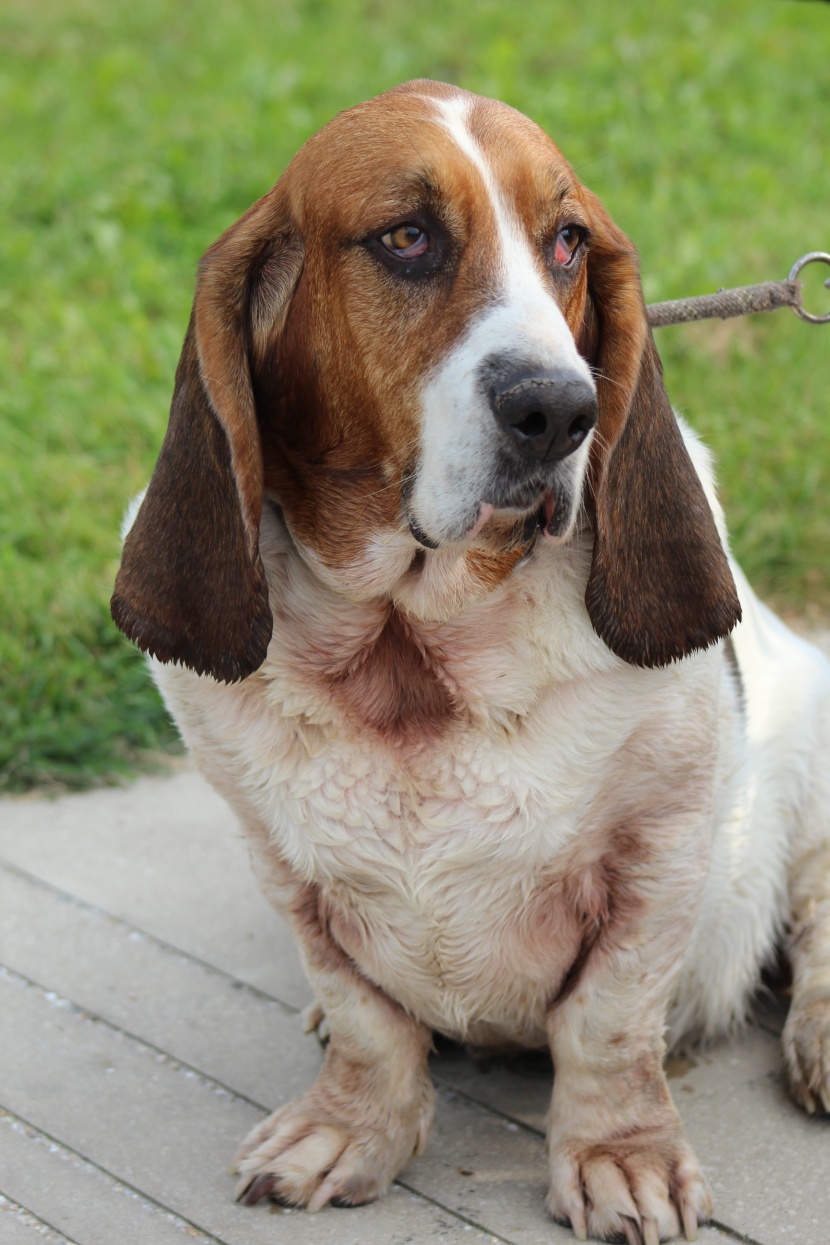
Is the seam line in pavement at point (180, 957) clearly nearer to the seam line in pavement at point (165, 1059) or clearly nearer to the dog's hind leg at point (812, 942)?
the seam line in pavement at point (165, 1059)

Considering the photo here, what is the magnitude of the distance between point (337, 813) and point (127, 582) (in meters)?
0.54

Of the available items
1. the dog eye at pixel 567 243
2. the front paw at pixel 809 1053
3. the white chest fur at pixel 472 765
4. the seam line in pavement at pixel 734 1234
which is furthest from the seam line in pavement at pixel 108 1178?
the dog eye at pixel 567 243

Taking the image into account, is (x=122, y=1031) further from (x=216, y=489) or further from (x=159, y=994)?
(x=216, y=489)

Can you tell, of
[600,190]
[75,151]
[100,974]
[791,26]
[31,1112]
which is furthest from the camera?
[791,26]

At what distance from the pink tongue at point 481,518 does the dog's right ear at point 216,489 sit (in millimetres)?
384

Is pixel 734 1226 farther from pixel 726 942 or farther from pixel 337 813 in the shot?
pixel 337 813

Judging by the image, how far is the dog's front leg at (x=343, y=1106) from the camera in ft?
9.39

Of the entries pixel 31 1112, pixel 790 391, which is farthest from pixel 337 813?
pixel 790 391

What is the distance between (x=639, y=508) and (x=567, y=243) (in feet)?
1.53

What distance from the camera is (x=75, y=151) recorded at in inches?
337

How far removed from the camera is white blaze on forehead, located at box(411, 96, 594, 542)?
2.41 m

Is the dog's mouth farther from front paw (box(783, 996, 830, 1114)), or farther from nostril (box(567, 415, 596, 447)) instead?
front paw (box(783, 996, 830, 1114))

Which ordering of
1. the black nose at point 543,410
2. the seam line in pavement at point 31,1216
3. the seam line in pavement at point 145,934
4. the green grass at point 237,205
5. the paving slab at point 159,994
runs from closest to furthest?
the black nose at point 543,410 → the seam line in pavement at point 31,1216 → the paving slab at point 159,994 → the seam line in pavement at point 145,934 → the green grass at point 237,205

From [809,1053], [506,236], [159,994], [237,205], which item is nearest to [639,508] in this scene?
[506,236]
